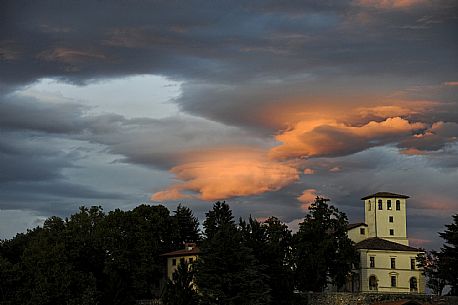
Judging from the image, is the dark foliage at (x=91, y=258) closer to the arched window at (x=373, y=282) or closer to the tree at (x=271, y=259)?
the tree at (x=271, y=259)

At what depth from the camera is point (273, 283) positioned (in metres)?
73.9

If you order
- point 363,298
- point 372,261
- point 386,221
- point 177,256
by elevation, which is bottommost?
point 363,298

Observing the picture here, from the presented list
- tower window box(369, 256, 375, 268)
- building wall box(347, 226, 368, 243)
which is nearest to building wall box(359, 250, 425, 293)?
tower window box(369, 256, 375, 268)

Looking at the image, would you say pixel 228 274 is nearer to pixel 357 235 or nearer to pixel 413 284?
pixel 413 284

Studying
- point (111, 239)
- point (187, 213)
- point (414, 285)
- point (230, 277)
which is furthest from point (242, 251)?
point (187, 213)

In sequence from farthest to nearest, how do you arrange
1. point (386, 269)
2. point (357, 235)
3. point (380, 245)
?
point (357, 235), point (380, 245), point (386, 269)

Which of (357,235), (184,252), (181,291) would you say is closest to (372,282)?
(357,235)

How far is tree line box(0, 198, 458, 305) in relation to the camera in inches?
2719

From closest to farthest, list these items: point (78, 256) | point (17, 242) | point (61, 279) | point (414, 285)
Answer: point (61, 279)
point (78, 256)
point (17, 242)
point (414, 285)

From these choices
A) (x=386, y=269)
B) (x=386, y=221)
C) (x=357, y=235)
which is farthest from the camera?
(x=386, y=221)

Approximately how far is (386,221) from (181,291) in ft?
144

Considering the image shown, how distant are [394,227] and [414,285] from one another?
8.95 m

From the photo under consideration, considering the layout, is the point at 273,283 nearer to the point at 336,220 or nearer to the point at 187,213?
the point at 336,220

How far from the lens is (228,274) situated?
68.4 meters
